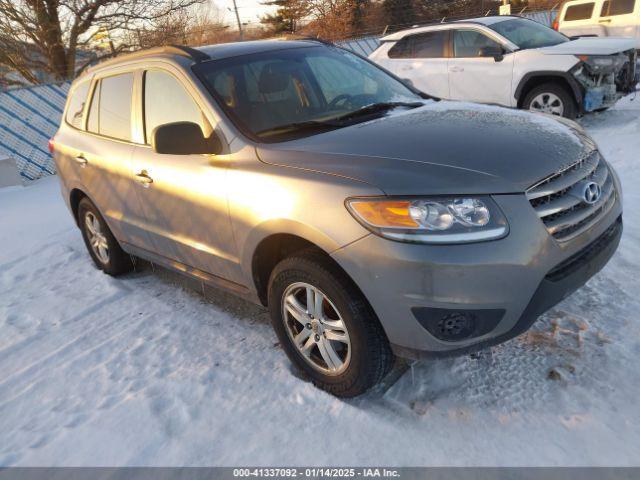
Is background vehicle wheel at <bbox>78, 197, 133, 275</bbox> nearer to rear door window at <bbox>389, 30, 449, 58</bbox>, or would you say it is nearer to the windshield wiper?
the windshield wiper

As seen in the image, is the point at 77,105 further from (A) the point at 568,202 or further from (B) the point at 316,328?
(A) the point at 568,202

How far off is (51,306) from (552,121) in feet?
12.8

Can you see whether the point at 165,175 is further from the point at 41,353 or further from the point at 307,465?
the point at 307,465

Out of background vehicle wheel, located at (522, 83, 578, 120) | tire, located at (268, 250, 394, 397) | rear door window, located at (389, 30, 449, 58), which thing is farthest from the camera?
rear door window, located at (389, 30, 449, 58)

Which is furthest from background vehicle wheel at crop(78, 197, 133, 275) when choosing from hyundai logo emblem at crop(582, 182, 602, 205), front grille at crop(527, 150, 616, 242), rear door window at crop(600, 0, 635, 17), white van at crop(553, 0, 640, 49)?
rear door window at crop(600, 0, 635, 17)

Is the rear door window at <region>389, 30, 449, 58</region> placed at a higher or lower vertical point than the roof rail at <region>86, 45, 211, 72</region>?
lower

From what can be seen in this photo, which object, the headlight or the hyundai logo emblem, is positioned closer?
the headlight

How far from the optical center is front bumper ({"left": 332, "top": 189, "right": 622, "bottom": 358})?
214 cm

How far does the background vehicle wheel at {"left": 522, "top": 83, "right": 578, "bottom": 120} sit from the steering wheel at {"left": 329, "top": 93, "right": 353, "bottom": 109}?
5.00 meters

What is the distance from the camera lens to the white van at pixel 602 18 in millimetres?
12266

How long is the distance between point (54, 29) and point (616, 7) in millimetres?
16339

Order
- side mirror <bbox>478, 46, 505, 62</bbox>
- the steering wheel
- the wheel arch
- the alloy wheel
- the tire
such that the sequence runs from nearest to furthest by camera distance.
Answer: the tire → the alloy wheel → the steering wheel → the wheel arch → side mirror <bbox>478, 46, 505, 62</bbox>

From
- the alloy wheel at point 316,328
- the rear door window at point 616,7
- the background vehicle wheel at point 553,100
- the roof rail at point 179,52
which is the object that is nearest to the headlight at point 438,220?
the alloy wheel at point 316,328

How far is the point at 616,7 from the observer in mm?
12602
